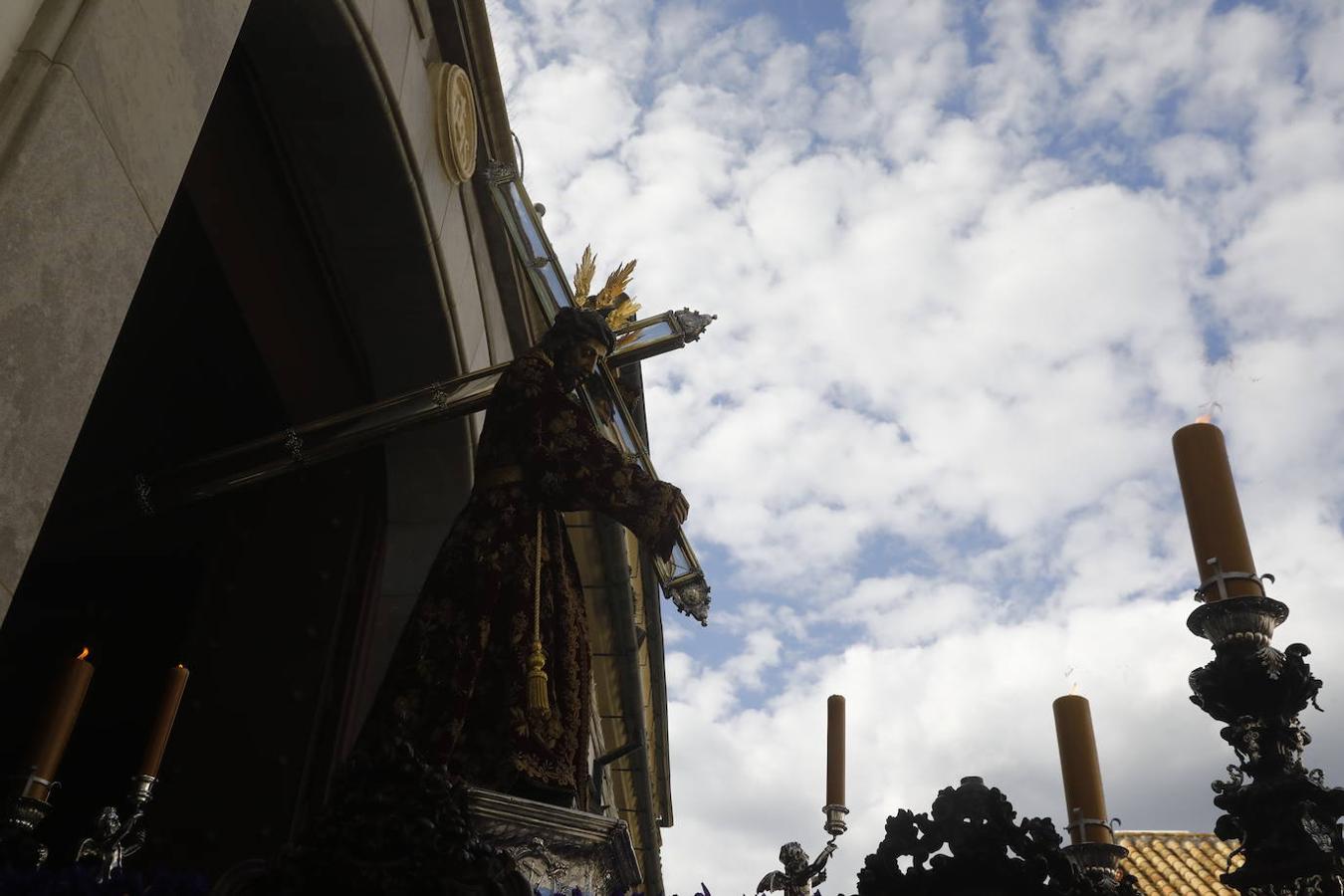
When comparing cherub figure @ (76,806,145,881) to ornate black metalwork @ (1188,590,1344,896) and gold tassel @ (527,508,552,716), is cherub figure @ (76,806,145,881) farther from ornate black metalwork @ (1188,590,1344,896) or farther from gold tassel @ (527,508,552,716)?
ornate black metalwork @ (1188,590,1344,896)

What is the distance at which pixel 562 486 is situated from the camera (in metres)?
4.25

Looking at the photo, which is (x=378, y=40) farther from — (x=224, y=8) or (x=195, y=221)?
(x=224, y=8)

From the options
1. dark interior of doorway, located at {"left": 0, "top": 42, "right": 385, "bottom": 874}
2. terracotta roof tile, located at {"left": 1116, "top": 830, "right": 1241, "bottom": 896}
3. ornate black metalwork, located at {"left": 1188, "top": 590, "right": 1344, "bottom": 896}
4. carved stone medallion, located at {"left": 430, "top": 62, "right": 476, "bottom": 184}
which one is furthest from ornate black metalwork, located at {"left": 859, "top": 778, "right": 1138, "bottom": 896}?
terracotta roof tile, located at {"left": 1116, "top": 830, "right": 1241, "bottom": 896}

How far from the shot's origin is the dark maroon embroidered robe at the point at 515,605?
12.2 ft

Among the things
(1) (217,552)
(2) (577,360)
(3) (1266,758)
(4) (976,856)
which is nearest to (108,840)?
(2) (577,360)

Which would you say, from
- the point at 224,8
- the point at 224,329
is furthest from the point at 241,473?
the point at 224,8

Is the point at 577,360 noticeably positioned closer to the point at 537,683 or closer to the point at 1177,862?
the point at 537,683

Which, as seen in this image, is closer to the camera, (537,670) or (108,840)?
(108,840)

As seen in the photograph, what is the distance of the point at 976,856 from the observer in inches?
88.3

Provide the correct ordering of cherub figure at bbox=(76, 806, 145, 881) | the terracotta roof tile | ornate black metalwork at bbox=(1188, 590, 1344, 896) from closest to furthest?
ornate black metalwork at bbox=(1188, 590, 1344, 896) < cherub figure at bbox=(76, 806, 145, 881) < the terracotta roof tile

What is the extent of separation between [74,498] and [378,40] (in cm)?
249

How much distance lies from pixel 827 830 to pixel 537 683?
95.1 inches

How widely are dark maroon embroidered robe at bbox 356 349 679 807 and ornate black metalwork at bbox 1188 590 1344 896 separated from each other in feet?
7.12

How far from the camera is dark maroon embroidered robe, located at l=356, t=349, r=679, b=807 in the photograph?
3711 mm
